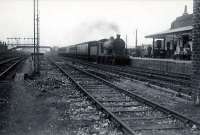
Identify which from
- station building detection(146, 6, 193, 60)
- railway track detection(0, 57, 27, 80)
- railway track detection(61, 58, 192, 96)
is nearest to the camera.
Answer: railway track detection(61, 58, 192, 96)

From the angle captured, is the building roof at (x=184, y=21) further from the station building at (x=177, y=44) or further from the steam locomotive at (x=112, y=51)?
the steam locomotive at (x=112, y=51)

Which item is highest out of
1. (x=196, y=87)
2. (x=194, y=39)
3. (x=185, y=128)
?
(x=194, y=39)

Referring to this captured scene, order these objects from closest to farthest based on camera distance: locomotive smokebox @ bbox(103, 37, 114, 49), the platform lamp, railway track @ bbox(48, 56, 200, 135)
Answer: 1. railway track @ bbox(48, 56, 200, 135)
2. the platform lamp
3. locomotive smokebox @ bbox(103, 37, 114, 49)

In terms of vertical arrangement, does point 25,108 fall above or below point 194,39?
below

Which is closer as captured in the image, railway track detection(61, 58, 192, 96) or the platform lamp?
the platform lamp

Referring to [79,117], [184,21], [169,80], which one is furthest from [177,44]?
[79,117]

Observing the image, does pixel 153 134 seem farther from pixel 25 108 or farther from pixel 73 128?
pixel 25 108

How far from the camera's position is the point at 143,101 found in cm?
895

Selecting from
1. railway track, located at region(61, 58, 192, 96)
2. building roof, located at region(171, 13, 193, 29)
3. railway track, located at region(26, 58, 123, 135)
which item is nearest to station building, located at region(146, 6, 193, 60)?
railway track, located at region(61, 58, 192, 96)

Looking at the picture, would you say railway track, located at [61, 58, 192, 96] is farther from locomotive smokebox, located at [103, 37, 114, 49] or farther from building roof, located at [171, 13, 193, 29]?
building roof, located at [171, 13, 193, 29]

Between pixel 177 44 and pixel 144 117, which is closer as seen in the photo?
pixel 144 117

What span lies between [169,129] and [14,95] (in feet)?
21.8

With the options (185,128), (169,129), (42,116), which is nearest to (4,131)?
(42,116)

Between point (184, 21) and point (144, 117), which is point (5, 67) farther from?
point (184, 21)
